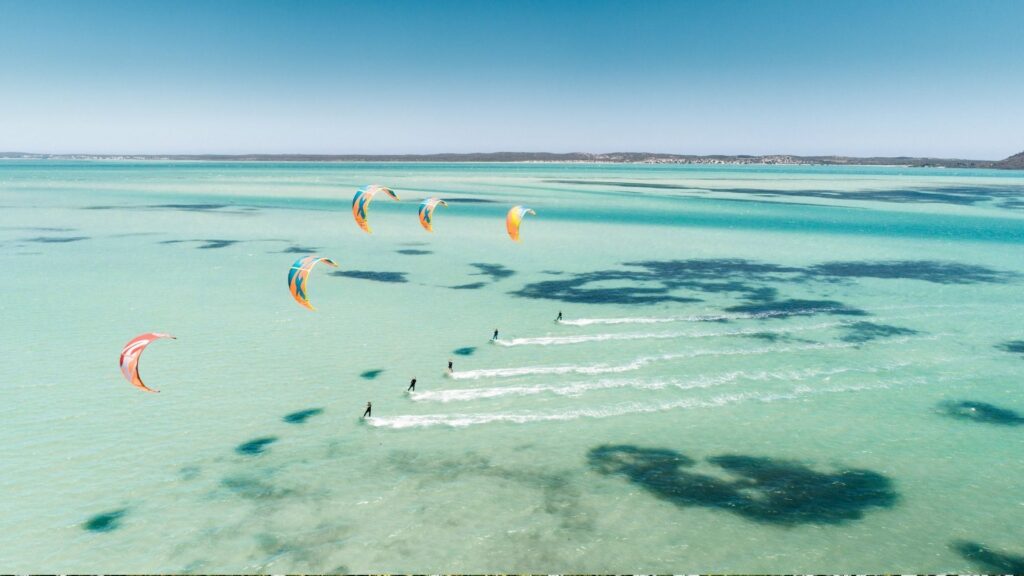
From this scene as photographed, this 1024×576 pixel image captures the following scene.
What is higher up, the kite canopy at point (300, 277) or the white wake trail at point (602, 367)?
the kite canopy at point (300, 277)

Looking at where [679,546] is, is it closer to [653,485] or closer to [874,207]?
[653,485]

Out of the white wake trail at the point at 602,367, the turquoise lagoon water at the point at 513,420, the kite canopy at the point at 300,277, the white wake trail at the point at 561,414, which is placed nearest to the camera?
the turquoise lagoon water at the point at 513,420

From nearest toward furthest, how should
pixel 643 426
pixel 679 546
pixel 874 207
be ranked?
pixel 679 546 < pixel 643 426 < pixel 874 207

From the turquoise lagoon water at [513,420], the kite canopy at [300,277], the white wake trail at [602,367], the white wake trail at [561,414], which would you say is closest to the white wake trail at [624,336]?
the turquoise lagoon water at [513,420]

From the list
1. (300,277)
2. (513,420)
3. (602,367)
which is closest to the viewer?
(513,420)

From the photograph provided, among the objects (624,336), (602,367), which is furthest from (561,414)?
(624,336)

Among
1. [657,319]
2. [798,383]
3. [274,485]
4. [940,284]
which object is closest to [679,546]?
[274,485]

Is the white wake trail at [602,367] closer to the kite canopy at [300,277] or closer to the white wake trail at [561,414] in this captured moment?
the white wake trail at [561,414]

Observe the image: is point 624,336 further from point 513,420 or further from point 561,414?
point 513,420
